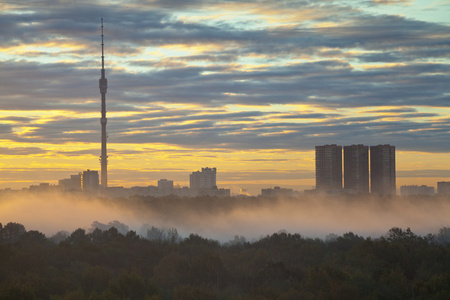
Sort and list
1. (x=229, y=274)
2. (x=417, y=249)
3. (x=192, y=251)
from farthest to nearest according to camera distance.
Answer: (x=192, y=251), (x=417, y=249), (x=229, y=274)

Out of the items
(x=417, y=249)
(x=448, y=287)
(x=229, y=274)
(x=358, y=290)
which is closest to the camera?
(x=448, y=287)

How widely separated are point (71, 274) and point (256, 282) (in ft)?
92.3

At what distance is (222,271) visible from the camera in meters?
114

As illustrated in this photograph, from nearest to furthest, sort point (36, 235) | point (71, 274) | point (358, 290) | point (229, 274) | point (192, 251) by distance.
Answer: point (358, 290)
point (71, 274)
point (229, 274)
point (192, 251)
point (36, 235)

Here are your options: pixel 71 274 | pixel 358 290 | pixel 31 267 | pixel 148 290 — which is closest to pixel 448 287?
pixel 358 290

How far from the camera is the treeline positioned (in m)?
85.0

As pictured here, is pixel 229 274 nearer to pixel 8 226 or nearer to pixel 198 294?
pixel 198 294

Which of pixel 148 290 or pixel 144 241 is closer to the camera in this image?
pixel 148 290

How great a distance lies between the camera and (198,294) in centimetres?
8344

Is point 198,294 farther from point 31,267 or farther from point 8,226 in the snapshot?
point 8,226

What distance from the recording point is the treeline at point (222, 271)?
8500 cm

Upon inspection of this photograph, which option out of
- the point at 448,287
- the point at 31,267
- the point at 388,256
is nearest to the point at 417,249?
the point at 388,256

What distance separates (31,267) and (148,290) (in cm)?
2791

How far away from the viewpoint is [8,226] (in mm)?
175375
